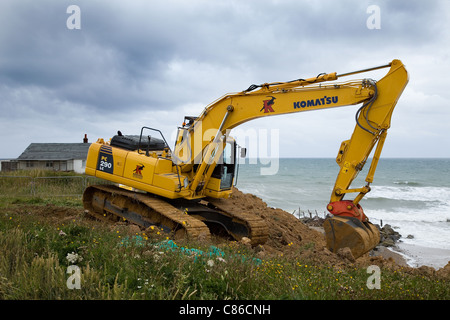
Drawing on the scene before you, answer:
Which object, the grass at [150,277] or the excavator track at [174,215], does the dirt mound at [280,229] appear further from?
the grass at [150,277]

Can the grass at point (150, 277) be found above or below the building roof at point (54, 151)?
below

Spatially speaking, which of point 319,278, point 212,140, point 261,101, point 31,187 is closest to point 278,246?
point 212,140

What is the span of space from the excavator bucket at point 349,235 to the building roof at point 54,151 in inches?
1108

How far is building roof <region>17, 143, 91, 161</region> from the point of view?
31.0 m

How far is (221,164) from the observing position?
1011cm

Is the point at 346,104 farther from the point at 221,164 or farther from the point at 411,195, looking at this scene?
the point at 411,195

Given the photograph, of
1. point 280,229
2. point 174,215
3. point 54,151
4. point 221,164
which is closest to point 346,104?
point 221,164

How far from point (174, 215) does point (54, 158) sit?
25.6m

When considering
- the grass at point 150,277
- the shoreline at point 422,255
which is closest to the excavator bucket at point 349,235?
the grass at point 150,277

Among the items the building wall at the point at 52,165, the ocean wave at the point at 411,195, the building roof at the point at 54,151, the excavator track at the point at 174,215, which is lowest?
the ocean wave at the point at 411,195

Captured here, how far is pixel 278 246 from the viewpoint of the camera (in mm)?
10531

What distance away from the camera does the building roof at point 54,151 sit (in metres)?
31.0

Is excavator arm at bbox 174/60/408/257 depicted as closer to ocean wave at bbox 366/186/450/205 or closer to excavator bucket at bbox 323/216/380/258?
excavator bucket at bbox 323/216/380/258

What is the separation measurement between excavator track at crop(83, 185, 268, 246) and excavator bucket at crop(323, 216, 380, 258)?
269 cm
